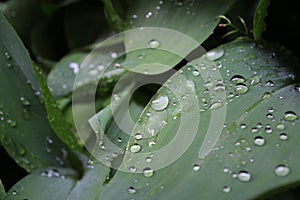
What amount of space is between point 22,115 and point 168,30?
19 centimetres

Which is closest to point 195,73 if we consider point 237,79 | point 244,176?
point 237,79

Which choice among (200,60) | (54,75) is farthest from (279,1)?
(54,75)

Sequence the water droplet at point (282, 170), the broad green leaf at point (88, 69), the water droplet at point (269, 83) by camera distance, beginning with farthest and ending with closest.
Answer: the broad green leaf at point (88, 69) → the water droplet at point (269, 83) → the water droplet at point (282, 170)

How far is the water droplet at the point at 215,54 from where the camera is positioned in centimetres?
48

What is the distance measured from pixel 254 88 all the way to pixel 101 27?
1.24ft

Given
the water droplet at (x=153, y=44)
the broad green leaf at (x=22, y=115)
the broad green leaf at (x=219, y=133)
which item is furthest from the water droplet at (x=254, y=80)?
the broad green leaf at (x=22, y=115)

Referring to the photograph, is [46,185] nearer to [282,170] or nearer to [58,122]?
[58,122]

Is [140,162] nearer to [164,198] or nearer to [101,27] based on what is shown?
[164,198]

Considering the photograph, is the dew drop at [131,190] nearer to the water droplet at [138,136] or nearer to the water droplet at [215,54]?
the water droplet at [138,136]

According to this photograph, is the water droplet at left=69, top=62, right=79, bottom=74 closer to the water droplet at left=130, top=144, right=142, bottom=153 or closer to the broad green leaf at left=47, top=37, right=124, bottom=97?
the broad green leaf at left=47, top=37, right=124, bottom=97

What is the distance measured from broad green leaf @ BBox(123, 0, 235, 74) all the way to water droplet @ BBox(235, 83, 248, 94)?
8 cm

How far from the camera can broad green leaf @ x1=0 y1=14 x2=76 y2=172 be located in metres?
0.51

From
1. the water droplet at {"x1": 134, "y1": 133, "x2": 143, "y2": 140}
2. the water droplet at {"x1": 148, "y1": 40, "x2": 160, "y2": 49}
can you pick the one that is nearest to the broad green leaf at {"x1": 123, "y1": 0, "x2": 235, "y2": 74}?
the water droplet at {"x1": 148, "y1": 40, "x2": 160, "y2": 49}

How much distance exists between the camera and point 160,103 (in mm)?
438
